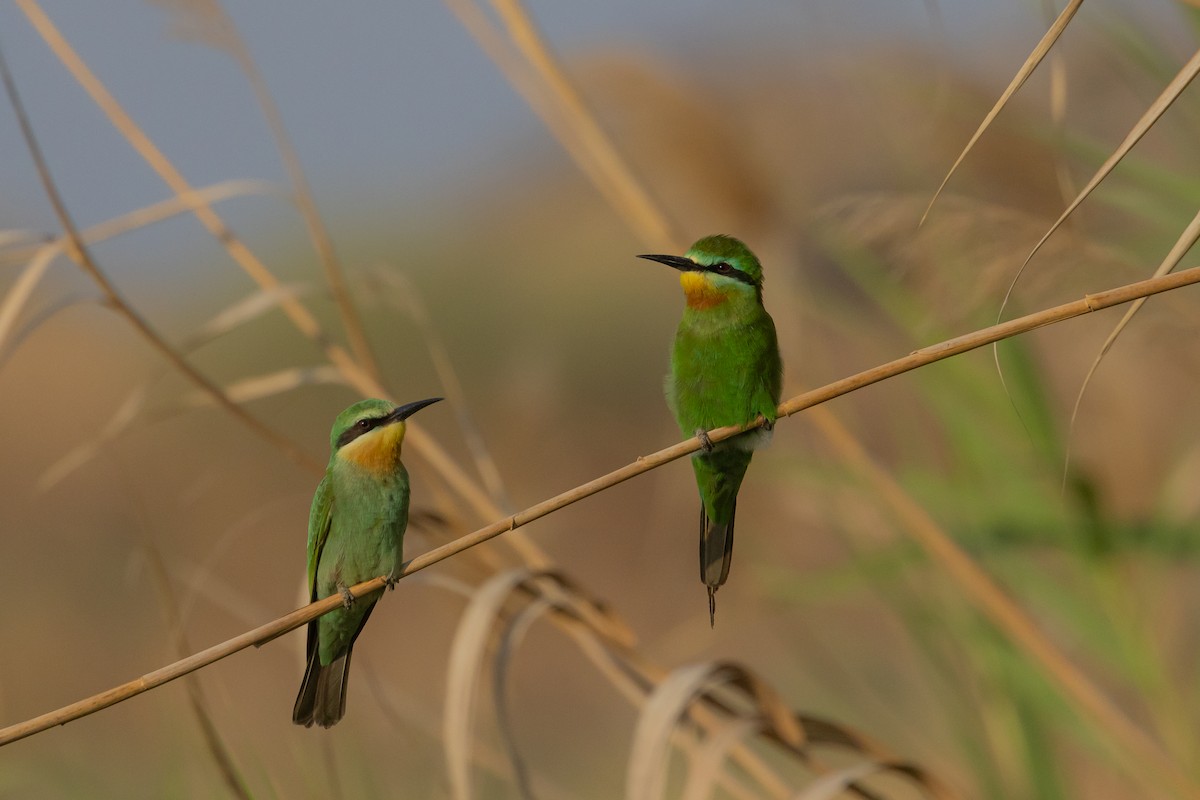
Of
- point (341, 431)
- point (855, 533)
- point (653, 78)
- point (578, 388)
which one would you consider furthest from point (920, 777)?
point (578, 388)

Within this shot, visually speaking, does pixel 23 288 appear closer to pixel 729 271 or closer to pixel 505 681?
pixel 505 681

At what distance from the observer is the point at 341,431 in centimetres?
285

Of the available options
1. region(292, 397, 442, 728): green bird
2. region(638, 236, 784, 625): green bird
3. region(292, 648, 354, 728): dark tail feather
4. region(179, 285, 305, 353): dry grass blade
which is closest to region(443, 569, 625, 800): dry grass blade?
region(292, 648, 354, 728): dark tail feather

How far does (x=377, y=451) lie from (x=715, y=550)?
856 mm

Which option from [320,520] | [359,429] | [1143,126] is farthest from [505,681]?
[1143,126]

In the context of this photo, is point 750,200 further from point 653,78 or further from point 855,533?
point 855,533

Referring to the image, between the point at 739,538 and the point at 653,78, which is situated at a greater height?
the point at 653,78

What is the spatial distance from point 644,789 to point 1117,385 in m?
2.40

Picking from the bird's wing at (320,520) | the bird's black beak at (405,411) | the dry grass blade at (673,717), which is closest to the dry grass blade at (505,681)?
the dry grass blade at (673,717)

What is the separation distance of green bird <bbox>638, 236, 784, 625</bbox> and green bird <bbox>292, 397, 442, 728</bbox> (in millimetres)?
687

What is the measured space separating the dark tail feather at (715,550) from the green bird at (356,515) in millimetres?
660

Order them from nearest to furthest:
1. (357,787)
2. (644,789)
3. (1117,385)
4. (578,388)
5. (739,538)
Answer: (644,789) < (357,787) < (1117,385) < (739,538) < (578,388)

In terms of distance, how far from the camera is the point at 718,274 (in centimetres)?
294

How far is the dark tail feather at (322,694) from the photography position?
2.09m
